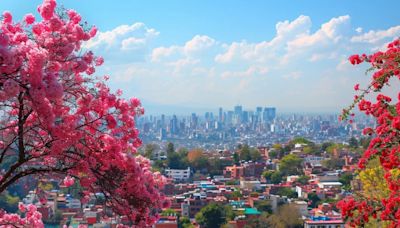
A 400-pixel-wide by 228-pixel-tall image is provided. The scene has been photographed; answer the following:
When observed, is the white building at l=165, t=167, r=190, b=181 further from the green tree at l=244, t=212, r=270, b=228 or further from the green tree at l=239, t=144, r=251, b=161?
the green tree at l=244, t=212, r=270, b=228

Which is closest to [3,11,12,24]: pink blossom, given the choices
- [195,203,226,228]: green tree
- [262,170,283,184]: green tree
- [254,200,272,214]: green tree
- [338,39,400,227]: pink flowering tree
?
[338,39,400,227]: pink flowering tree

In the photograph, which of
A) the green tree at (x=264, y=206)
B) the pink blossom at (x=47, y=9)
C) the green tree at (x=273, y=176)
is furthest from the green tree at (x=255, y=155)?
the pink blossom at (x=47, y=9)

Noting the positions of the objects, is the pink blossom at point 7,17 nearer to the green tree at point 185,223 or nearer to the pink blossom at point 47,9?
the pink blossom at point 47,9

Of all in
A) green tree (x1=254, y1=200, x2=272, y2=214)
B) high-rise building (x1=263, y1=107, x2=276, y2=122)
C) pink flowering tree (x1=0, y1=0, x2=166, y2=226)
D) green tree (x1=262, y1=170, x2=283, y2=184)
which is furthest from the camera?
high-rise building (x1=263, y1=107, x2=276, y2=122)

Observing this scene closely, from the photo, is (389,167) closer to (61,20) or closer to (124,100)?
(124,100)

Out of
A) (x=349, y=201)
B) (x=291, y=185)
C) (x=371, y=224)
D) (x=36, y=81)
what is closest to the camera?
(x=36, y=81)

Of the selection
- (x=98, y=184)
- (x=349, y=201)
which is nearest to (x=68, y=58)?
(x=98, y=184)

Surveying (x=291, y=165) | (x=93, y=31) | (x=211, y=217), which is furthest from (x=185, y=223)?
(x=291, y=165)
